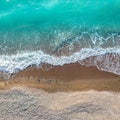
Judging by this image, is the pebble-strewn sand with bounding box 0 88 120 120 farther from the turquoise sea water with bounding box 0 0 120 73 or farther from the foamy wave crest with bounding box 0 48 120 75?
the turquoise sea water with bounding box 0 0 120 73

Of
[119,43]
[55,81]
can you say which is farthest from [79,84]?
[119,43]

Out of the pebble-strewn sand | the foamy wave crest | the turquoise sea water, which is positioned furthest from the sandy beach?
the turquoise sea water

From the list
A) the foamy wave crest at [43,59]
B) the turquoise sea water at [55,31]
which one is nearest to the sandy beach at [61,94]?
the foamy wave crest at [43,59]

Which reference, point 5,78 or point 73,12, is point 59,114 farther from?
point 73,12

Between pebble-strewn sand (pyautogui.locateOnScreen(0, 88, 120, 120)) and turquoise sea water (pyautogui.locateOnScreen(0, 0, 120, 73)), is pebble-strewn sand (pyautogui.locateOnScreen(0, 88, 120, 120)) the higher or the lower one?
the lower one

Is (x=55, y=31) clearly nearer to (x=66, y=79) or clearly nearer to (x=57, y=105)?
(x=66, y=79)

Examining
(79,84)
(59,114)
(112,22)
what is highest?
(112,22)

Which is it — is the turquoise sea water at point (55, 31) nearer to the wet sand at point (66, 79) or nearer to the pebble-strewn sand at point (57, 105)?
the wet sand at point (66, 79)
